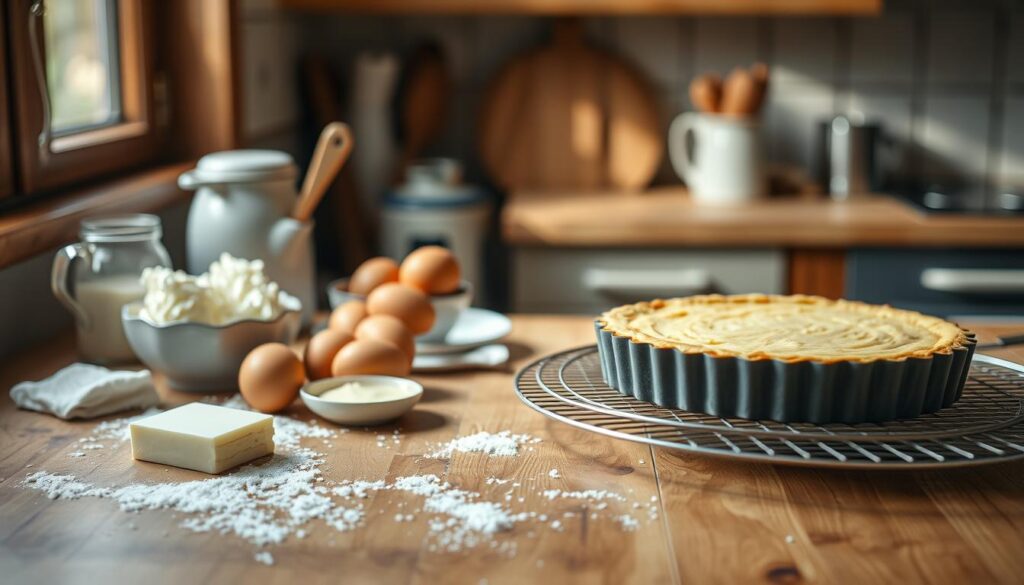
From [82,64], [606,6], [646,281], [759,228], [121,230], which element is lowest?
[646,281]

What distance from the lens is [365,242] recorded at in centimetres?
273

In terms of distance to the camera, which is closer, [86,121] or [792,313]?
[792,313]

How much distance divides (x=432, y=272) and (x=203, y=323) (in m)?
0.29

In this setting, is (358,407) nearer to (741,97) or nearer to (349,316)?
(349,316)

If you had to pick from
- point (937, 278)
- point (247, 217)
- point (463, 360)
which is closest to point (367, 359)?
point (463, 360)

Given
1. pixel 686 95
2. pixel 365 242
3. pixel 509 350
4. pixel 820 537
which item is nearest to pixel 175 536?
pixel 820 537

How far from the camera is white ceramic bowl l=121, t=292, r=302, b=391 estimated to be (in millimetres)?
1219

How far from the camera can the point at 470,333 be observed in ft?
4.81

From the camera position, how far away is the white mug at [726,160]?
8.27ft

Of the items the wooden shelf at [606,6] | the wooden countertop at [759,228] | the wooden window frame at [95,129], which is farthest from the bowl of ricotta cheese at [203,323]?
the wooden shelf at [606,6]

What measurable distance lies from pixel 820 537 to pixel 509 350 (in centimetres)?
63

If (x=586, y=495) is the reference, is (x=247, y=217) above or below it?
above

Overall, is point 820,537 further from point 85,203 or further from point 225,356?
point 85,203

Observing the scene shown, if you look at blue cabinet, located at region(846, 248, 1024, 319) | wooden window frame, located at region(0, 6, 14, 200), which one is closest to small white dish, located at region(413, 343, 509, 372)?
wooden window frame, located at region(0, 6, 14, 200)
